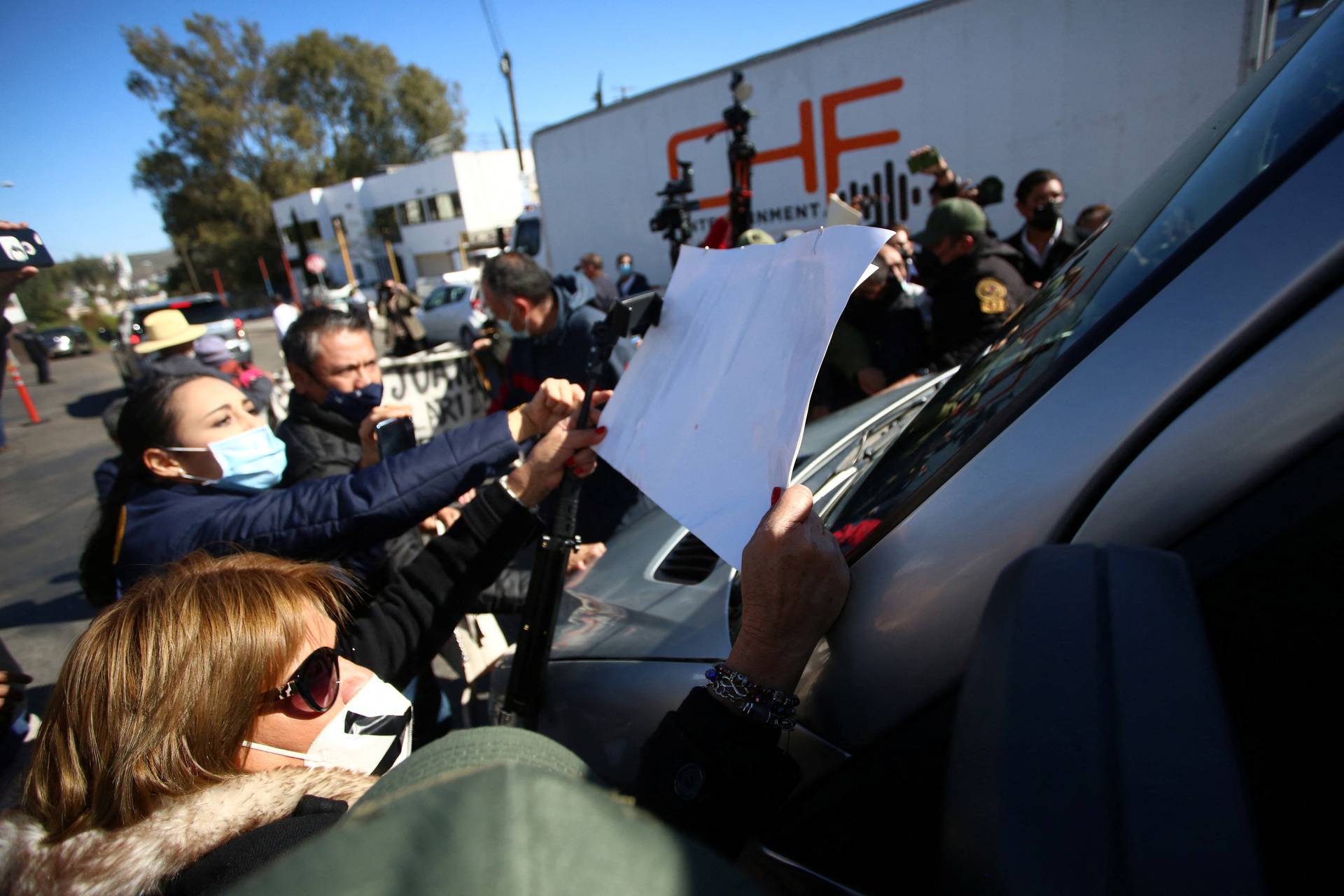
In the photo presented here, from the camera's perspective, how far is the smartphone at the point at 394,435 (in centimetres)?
217

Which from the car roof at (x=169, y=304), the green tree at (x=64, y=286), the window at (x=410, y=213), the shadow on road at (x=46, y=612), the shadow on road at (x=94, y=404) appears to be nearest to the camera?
the shadow on road at (x=46, y=612)

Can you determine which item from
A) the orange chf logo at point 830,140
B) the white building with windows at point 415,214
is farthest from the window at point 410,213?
the orange chf logo at point 830,140

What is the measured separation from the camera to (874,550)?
2.91 ft

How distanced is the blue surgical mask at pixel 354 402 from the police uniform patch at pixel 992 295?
254cm

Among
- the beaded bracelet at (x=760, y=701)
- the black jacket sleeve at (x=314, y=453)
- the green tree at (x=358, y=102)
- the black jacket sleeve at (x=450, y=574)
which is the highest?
the green tree at (x=358, y=102)

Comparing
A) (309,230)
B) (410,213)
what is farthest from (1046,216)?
(309,230)

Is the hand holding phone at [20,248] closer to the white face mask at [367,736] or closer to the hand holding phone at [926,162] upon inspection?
the white face mask at [367,736]

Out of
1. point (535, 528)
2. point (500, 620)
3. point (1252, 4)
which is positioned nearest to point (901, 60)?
point (1252, 4)

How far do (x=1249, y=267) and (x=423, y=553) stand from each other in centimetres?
159

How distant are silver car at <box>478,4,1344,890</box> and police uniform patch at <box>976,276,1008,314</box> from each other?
1834 millimetres

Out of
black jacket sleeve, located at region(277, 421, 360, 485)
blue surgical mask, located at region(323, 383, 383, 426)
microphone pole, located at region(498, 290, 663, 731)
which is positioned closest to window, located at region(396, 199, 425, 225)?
blue surgical mask, located at region(323, 383, 383, 426)

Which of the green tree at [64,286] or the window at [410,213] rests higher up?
the window at [410,213]

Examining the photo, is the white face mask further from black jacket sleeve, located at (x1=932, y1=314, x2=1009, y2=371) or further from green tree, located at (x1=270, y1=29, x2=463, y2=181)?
green tree, located at (x1=270, y1=29, x2=463, y2=181)

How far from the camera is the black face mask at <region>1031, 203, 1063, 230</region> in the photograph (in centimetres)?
412
